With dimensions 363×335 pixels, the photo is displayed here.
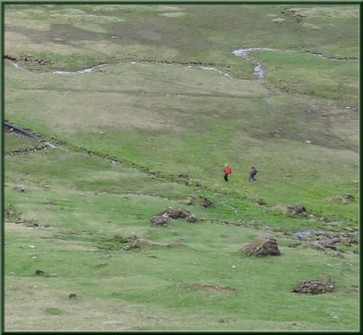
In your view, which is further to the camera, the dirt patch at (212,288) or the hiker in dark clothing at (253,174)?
the hiker in dark clothing at (253,174)

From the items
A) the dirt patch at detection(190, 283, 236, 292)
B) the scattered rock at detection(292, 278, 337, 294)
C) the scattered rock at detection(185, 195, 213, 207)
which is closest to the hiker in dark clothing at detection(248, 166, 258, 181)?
the scattered rock at detection(185, 195, 213, 207)

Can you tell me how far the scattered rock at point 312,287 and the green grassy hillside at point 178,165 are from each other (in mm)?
591

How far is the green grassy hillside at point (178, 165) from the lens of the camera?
34219 millimetres

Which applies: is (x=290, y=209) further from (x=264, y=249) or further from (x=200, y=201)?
(x=264, y=249)

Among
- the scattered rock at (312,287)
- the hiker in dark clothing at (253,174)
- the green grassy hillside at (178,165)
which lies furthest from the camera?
the hiker in dark clothing at (253,174)

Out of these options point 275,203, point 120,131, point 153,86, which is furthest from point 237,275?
point 153,86

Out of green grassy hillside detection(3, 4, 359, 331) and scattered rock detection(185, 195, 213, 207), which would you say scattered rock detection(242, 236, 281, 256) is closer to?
green grassy hillside detection(3, 4, 359, 331)

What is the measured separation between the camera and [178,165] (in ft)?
234

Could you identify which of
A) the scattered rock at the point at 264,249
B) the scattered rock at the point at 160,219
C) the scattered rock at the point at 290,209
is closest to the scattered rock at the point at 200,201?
the scattered rock at the point at 290,209

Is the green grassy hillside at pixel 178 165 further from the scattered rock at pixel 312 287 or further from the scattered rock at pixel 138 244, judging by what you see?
the scattered rock at pixel 312 287

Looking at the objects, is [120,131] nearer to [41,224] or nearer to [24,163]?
[24,163]

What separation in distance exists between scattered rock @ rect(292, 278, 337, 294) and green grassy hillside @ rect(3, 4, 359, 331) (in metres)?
0.59

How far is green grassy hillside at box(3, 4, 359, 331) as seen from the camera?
112 feet

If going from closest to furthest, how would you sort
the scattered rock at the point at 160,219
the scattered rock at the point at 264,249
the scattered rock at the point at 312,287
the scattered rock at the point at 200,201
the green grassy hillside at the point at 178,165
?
1. the green grassy hillside at the point at 178,165
2. the scattered rock at the point at 312,287
3. the scattered rock at the point at 264,249
4. the scattered rock at the point at 160,219
5. the scattered rock at the point at 200,201
